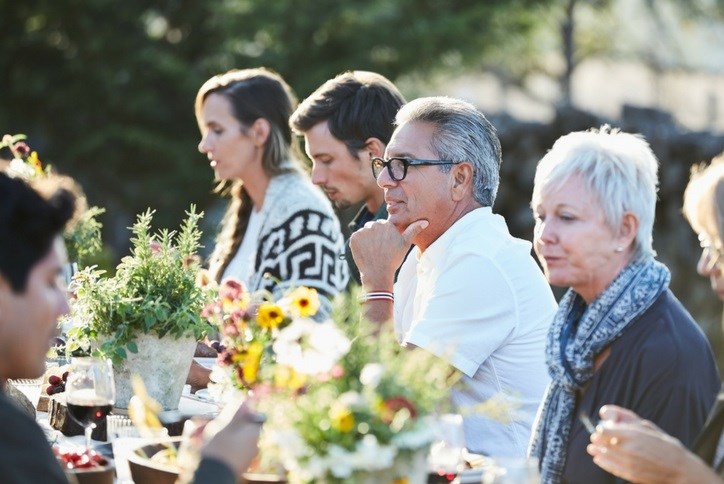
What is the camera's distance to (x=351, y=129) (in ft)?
15.6

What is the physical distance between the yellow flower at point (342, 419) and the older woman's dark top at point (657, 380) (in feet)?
3.12

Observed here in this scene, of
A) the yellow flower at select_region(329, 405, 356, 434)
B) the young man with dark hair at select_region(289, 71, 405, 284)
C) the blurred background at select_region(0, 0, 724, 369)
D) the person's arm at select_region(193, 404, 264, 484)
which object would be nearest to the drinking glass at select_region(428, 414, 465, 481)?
the yellow flower at select_region(329, 405, 356, 434)

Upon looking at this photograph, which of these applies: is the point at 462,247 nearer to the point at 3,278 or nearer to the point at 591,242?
the point at 591,242

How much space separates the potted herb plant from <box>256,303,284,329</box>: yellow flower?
81 centimetres

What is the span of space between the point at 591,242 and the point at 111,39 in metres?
10.7

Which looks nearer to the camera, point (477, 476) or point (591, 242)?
point (477, 476)

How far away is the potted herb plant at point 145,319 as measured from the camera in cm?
340

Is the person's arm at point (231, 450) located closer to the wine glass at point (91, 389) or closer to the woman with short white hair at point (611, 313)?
the wine glass at point (91, 389)

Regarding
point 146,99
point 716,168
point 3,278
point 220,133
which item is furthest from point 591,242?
point 146,99

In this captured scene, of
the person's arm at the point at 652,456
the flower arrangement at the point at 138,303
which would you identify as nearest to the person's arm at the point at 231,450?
the person's arm at the point at 652,456

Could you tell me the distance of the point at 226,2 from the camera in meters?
12.4

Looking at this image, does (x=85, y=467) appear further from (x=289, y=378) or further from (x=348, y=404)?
(x=348, y=404)

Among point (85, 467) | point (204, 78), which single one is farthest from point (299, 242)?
point (204, 78)

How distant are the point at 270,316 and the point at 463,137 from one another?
4.00 ft
